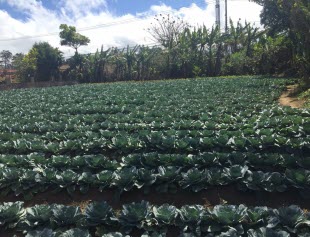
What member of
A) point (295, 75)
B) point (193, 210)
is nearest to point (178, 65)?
point (295, 75)

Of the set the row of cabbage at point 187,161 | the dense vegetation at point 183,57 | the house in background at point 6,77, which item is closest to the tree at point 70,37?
the dense vegetation at point 183,57

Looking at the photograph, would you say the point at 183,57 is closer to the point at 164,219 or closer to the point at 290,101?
the point at 290,101

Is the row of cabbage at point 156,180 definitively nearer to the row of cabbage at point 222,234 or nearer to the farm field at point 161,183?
the farm field at point 161,183

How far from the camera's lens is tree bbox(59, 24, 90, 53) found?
44.7m

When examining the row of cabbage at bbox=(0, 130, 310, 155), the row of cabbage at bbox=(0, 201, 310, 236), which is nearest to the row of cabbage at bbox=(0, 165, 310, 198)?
the row of cabbage at bbox=(0, 201, 310, 236)

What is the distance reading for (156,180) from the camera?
5.49 m

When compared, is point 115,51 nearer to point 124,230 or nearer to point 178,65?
point 178,65

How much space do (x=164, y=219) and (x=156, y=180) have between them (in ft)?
4.57

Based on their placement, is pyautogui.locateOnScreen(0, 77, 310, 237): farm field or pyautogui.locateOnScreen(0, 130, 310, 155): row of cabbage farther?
pyautogui.locateOnScreen(0, 130, 310, 155): row of cabbage

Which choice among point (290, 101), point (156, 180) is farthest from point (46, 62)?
point (156, 180)

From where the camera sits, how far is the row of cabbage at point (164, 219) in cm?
391

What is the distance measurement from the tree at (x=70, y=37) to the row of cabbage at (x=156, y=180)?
41594mm

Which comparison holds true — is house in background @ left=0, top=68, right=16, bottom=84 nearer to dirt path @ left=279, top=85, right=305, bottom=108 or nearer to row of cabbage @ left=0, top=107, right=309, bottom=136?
row of cabbage @ left=0, top=107, right=309, bottom=136

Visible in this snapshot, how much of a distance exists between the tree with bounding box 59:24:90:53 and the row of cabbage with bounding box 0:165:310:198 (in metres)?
41.6
